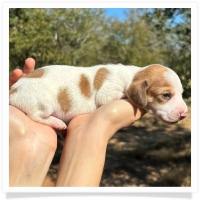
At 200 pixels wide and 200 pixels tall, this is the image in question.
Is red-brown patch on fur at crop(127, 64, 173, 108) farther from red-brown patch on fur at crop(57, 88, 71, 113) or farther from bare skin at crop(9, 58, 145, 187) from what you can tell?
red-brown patch on fur at crop(57, 88, 71, 113)

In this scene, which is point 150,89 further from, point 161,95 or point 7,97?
point 7,97

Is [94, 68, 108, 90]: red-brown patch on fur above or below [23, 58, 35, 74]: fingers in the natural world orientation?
below

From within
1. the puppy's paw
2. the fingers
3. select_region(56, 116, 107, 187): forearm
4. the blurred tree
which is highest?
the blurred tree

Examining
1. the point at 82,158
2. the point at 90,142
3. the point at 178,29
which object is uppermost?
the point at 178,29

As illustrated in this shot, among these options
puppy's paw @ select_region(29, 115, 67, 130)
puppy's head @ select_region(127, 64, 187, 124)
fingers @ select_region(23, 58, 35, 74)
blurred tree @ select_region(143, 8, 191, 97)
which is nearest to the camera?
puppy's head @ select_region(127, 64, 187, 124)

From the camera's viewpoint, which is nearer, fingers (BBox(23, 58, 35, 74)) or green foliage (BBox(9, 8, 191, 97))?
fingers (BBox(23, 58, 35, 74))

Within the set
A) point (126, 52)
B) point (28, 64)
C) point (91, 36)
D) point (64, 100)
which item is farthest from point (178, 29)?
point (126, 52)

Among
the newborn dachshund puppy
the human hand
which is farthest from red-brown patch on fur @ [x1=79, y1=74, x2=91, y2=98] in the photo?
the human hand
